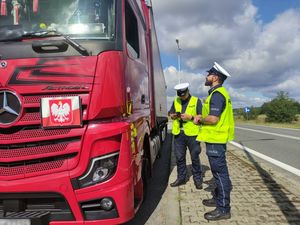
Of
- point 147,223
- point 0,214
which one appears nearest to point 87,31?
point 0,214

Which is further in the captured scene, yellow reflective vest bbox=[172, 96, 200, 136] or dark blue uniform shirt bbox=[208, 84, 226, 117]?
yellow reflective vest bbox=[172, 96, 200, 136]

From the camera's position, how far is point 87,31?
4262 mm

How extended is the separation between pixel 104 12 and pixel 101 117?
125cm

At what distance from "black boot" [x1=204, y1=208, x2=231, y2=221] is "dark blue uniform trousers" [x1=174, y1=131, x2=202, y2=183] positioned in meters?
1.89

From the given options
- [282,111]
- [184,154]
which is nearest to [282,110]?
[282,111]

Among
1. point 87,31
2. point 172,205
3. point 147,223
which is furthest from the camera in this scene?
point 172,205

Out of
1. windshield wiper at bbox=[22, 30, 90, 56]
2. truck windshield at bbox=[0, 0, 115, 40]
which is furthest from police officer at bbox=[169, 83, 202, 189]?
windshield wiper at bbox=[22, 30, 90, 56]

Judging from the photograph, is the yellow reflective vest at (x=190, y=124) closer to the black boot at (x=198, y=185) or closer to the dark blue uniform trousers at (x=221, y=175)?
the black boot at (x=198, y=185)

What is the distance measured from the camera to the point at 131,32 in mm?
5195

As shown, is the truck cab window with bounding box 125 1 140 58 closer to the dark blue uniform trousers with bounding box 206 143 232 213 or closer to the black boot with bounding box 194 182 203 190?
the dark blue uniform trousers with bounding box 206 143 232 213

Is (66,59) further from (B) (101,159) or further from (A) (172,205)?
(A) (172,205)

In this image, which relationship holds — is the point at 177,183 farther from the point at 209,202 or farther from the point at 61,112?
the point at 61,112

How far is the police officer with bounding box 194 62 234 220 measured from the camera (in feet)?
17.3

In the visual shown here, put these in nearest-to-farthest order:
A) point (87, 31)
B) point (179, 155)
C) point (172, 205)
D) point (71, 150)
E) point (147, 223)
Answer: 1. point (71, 150)
2. point (87, 31)
3. point (147, 223)
4. point (172, 205)
5. point (179, 155)
